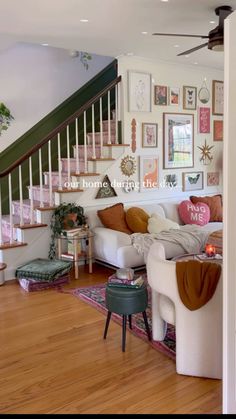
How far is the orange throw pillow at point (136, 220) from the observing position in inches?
203

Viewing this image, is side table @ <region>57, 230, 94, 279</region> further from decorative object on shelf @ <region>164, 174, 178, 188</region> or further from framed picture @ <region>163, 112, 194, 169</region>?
framed picture @ <region>163, 112, 194, 169</region>

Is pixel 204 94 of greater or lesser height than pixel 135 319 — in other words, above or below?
above

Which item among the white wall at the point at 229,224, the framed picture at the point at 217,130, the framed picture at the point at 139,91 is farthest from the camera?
the framed picture at the point at 217,130

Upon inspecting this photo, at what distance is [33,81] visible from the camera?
6.09 meters

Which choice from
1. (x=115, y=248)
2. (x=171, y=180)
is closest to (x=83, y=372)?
(x=115, y=248)

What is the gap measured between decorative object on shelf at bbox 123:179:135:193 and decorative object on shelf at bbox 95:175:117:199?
0.73 feet

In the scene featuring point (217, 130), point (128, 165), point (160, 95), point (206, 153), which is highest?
point (160, 95)

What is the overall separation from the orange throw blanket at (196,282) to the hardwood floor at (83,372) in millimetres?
559

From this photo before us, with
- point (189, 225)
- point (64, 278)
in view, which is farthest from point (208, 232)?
point (64, 278)

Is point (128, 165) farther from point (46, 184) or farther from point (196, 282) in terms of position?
point (196, 282)

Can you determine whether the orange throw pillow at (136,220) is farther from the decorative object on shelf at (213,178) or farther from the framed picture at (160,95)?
the decorative object on shelf at (213,178)

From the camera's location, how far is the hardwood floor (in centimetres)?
235

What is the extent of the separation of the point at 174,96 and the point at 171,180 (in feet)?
4.42

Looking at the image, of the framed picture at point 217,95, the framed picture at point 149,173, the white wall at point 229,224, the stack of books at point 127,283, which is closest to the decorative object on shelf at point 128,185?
the framed picture at point 149,173
